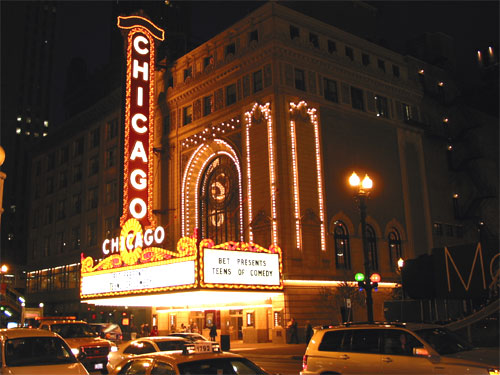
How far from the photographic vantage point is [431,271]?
21672 millimetres

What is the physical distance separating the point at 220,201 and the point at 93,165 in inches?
853

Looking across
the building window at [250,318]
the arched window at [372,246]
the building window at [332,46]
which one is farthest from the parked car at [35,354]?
the building window at [332,46]

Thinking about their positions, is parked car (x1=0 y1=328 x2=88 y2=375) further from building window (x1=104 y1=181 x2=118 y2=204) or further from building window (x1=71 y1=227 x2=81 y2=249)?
building window (x1=71 y1=227 x2=81 y2=249)

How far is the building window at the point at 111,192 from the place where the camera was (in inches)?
2124

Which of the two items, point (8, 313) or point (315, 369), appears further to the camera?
point (8, 313)

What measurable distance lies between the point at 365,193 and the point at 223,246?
1120 cm

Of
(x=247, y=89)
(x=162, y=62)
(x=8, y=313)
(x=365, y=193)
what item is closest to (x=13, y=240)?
(x=8, y=313)

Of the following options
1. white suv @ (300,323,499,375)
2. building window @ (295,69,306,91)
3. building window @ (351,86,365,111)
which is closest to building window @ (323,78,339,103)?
building window @ (351,86,365,111)

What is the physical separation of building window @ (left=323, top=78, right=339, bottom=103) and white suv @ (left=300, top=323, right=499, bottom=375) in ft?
101

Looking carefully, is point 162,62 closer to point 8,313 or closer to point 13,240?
point 8,313

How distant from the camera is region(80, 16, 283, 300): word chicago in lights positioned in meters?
28.9

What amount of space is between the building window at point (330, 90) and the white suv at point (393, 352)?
30929mm

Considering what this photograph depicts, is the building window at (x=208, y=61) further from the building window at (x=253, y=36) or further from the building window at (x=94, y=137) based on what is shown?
the building window at (x=94, y=137)

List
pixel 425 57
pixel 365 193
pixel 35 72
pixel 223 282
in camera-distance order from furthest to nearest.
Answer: pixel 35 72 → pixel 425 57 → pixel 223 282 → pixel 365 193
